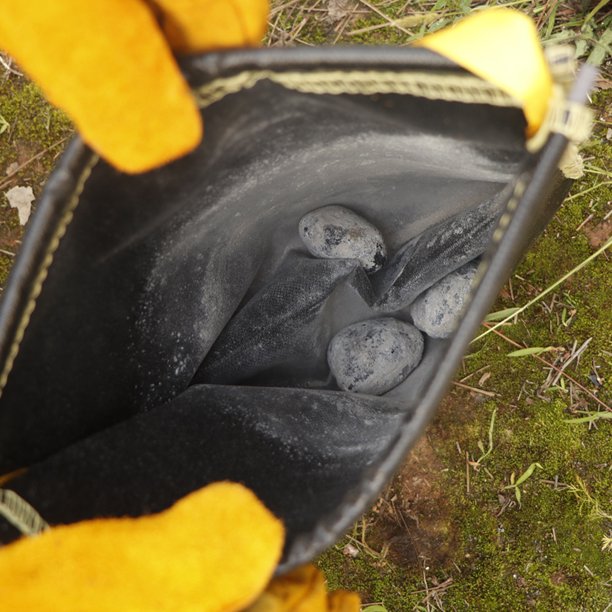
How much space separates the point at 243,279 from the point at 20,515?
1.59 feet

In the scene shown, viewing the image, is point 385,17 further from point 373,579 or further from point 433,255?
point 373,579

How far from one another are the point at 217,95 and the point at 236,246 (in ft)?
1.00

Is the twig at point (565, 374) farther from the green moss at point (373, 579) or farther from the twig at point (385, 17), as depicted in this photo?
the twig at point (385, 17)

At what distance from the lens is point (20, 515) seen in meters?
0.60

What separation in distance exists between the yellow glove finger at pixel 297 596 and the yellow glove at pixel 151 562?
0.11 feet

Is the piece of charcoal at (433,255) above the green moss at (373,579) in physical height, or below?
above

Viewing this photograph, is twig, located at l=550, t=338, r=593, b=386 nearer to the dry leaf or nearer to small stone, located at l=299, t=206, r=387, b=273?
small stone, located at l=299, t=206, r=387, b=273

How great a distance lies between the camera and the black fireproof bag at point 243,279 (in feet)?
1.99

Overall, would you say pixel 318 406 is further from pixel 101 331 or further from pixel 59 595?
pixel 59 595

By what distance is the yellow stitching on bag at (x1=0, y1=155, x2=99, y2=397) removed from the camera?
0.63 metres

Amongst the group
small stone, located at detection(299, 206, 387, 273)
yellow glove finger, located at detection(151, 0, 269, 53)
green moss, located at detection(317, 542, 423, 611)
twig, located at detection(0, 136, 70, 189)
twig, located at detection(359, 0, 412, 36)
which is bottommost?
green moss, located at detection(317, 542, 423, 611)

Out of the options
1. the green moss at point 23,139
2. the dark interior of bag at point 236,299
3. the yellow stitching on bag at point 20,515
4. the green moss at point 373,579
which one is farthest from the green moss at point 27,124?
the green moss at point 373,579

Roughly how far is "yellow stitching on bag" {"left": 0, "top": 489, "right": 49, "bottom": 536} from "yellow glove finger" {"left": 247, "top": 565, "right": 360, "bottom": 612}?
0.77 ft

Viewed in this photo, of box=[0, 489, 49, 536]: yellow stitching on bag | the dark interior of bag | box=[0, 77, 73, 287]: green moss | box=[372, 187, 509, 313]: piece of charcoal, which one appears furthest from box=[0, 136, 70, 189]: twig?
box=[0, 489, 49, 536]: yellow stitching on bag
